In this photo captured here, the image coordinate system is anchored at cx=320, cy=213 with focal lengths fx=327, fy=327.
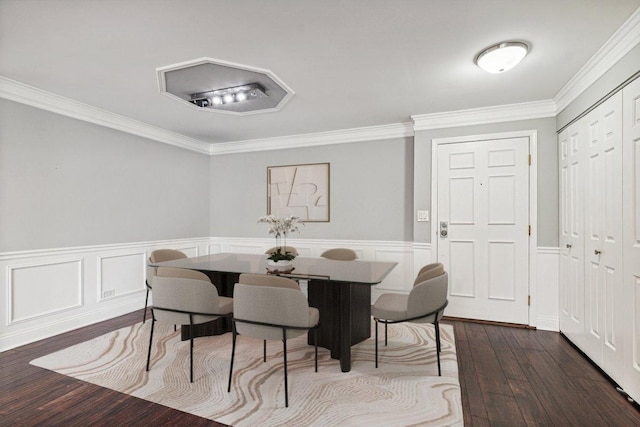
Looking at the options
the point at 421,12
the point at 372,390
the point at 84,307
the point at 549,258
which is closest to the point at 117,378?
the point at 84,307

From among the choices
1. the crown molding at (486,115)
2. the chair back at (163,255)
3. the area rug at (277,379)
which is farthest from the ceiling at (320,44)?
the area rug at (277,379)

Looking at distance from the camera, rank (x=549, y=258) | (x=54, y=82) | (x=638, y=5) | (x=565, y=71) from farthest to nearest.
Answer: (x=549, y=258) → (x=54, y=82) → (x=565, y=71) → (x=638, y=5)

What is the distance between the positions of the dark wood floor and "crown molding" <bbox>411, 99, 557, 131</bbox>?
2.45 metres

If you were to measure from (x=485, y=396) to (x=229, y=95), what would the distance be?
3.39 m

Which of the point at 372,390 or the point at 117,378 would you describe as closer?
the point at 372,390

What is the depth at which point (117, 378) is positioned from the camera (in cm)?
250

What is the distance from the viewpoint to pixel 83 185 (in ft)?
12.2

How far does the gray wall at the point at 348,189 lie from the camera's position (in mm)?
4520

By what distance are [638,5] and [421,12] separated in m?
1.29

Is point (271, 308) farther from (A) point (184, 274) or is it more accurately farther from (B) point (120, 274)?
(B) point (120, 274)

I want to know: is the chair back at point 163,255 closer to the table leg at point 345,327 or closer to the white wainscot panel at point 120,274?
the white wainscot panel at point 120,274

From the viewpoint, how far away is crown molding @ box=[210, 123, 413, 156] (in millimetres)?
4492

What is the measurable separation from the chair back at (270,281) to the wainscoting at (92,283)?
234 centimetres

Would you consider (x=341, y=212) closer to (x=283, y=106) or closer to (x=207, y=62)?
(x=283, y=106)
